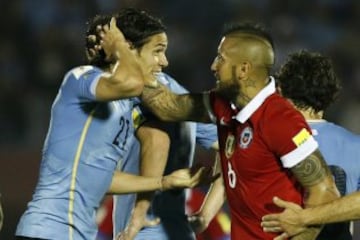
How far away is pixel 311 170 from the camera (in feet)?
17.5

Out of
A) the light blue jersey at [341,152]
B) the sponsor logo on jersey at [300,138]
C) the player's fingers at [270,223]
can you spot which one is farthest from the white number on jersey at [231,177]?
the light blue jersey at [341,152]

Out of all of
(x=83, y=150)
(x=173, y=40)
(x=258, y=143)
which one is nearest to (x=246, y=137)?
(x=258, y=143)

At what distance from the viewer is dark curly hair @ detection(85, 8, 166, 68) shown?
591cm

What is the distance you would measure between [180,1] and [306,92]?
6594mm

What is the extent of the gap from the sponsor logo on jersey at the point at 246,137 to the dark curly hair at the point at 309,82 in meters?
0.53

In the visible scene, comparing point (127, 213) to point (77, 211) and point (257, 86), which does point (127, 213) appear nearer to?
point (77, 211)

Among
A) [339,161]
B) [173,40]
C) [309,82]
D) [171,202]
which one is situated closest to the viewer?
[339,161]

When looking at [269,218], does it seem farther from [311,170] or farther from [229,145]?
[229,145]

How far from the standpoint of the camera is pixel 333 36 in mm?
Answer: 12117

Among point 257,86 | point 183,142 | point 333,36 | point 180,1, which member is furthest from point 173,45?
point 257,86

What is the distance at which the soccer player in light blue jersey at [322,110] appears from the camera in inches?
232

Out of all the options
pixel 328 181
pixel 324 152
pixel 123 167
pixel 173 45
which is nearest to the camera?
pixel 328 181

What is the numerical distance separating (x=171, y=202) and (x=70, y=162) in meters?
0.82

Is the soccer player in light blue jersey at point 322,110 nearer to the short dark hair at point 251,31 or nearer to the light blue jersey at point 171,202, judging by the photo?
the short dark hair at point 251,31
